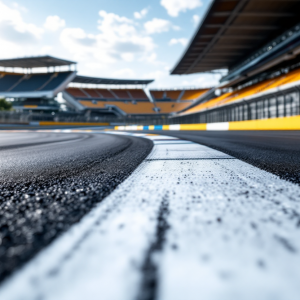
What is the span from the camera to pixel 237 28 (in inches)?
785

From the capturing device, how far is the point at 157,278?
0.36 metres

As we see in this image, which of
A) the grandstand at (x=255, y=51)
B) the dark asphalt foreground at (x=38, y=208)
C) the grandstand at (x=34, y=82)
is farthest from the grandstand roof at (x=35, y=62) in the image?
the dark asphalt foreground at (x=38, y=208)

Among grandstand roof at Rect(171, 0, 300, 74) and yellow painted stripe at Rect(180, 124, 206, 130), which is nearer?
grandstand roof at Rect(171, 0, 300, 74)

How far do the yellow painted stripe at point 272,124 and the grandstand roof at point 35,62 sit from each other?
120ft

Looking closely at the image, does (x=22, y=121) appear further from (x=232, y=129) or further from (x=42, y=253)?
(x=42, y=253)

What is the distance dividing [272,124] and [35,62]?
42739mm

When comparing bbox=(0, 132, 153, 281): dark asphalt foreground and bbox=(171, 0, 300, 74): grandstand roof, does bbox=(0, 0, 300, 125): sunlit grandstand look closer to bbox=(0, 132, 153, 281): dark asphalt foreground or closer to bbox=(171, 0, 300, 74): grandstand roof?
bbox=(171, 0, 300, 74): grandstand roof

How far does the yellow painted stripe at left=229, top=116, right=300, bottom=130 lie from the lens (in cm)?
1053

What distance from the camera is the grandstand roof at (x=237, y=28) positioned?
55.0ft

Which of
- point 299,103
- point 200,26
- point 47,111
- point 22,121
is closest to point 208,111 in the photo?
point 200,26

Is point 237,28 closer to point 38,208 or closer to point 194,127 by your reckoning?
point 194,127

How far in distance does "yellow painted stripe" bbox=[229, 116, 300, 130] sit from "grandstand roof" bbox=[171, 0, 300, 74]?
902 cm

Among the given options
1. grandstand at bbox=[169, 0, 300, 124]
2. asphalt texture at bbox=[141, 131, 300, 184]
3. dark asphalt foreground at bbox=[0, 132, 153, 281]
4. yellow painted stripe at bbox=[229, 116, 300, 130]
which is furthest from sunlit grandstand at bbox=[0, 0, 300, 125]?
dark asphalt foreground at bbox=[0, 132, 153, 281]

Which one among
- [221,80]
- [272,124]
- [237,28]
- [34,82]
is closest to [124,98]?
[34,82]
